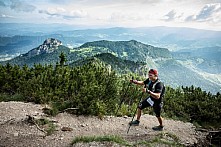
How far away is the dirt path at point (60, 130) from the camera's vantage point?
970cm

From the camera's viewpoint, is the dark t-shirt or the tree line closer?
the dark t-shirt

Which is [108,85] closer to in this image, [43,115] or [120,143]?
[43,115]

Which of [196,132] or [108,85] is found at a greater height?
[108,85]

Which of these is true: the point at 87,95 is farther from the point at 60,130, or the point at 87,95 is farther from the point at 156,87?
the point at 156,87

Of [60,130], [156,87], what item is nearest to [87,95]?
[60,130]

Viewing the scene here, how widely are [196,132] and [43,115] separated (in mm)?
8787

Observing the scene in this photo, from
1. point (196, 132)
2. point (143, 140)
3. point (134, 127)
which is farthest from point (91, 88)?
point (196, 132)

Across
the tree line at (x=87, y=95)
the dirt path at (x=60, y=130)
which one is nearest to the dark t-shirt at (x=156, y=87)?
the dirt path at (x=60, y=130)

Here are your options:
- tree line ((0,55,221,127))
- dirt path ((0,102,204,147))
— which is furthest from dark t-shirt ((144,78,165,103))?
tree line ((0,55,221,127))

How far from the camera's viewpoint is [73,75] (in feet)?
63.4

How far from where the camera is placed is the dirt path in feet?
31.8

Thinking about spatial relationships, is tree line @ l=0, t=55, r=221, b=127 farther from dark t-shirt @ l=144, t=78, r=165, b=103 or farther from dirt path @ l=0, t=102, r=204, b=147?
dark t-shirt @ l=144, t=78, r=165, b=103

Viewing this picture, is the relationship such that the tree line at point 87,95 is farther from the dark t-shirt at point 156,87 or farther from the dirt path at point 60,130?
the dark t-shirt at point 156,87

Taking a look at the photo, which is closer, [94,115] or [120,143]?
[120,143]
